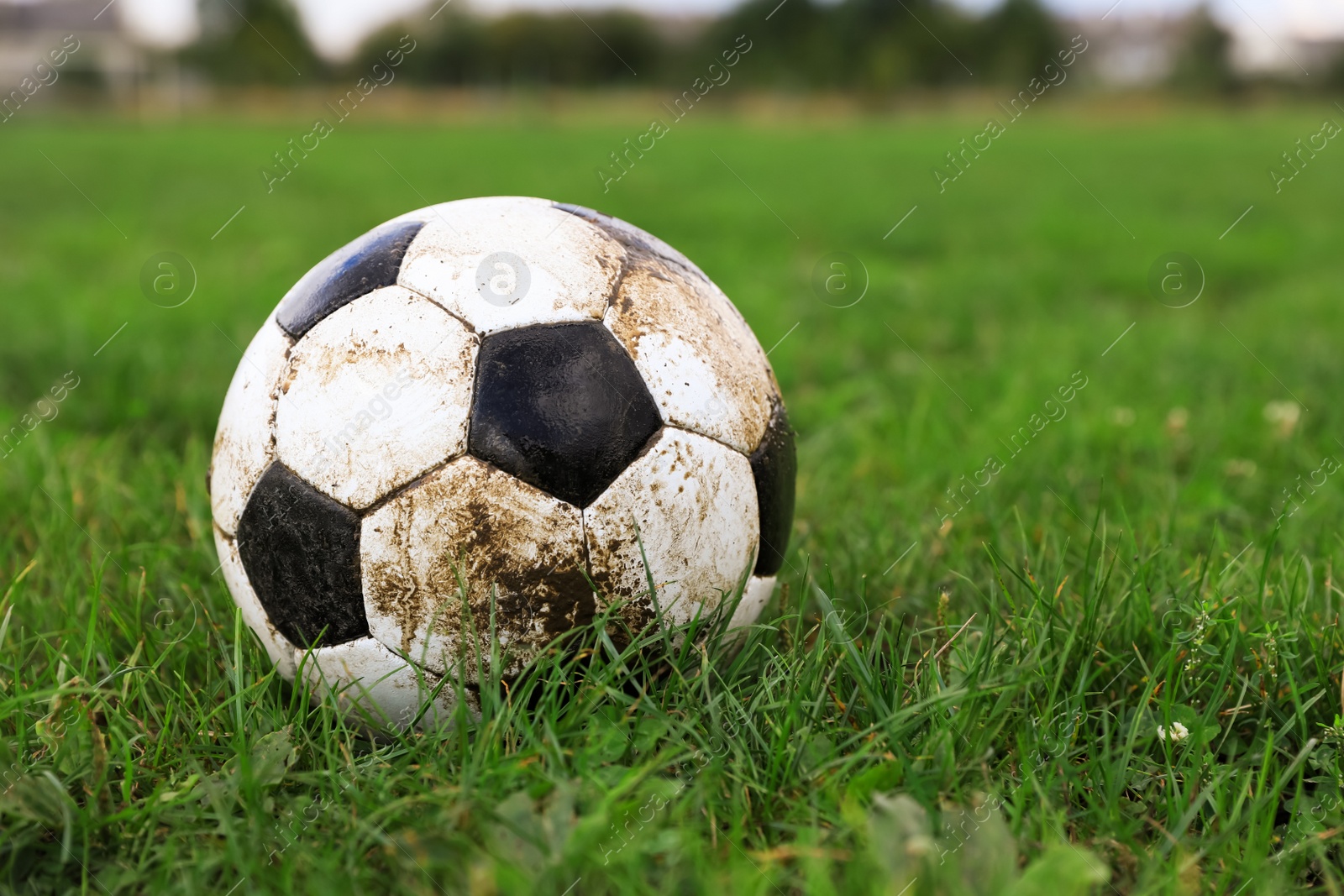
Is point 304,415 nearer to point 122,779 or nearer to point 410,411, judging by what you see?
point 410,411

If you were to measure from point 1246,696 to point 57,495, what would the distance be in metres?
3.12

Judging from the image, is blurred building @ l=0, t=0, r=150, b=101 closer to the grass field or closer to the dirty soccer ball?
the grass field

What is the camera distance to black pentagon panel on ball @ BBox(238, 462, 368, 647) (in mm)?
1907

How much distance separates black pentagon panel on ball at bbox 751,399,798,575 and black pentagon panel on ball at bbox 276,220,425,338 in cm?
82

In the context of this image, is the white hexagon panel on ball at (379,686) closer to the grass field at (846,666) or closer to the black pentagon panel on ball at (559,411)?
the grass field at (846,666)

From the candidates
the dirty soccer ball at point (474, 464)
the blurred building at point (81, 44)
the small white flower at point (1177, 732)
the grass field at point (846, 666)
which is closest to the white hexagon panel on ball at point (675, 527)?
the dirty soccer ball at point (474, 464)

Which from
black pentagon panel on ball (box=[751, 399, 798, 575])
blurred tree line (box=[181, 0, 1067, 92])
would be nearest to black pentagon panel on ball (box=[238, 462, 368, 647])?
black pentagon panel on ball (box=[751, 399, 798, 575])

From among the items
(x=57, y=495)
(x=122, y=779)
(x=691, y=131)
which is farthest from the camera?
(x=691, y=131)

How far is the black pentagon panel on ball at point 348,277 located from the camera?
81.0 inches

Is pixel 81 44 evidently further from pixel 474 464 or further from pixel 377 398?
pixel 474 464

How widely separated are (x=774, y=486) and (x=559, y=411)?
1.73ft

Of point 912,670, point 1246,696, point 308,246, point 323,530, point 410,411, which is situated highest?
point 308,246

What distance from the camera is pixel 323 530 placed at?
1914 mm

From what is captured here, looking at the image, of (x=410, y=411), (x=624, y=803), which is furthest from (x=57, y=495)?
(x=624, y=803)
